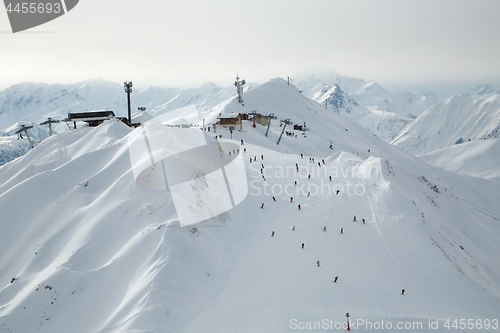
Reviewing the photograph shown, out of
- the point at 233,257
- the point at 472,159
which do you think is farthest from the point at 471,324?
the point at 472,159

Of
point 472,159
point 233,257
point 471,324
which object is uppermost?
point 233,257

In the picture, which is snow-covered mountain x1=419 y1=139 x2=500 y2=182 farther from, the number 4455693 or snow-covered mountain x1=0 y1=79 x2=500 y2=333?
the number 4455693

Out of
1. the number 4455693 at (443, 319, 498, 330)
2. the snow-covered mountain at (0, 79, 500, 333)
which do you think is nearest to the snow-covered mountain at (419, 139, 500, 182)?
the snow-covered mountain at (0, 79, 500, 333)

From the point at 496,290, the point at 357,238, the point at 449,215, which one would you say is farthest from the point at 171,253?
the point at 449,215

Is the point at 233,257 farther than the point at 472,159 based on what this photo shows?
No

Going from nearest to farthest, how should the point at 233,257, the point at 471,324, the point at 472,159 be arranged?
the point at 471,324
the point at 233,257
the point at 472,159

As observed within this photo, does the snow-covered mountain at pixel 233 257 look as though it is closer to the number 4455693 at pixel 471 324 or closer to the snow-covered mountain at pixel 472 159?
the number 4455693 at pixel 471 324

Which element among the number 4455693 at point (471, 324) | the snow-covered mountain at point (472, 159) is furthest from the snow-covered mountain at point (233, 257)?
the snow-covered mountain at point (472, 159)

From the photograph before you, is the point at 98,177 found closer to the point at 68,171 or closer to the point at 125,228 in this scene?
the point at 68,171

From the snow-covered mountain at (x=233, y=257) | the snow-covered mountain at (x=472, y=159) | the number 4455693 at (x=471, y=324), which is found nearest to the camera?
the snow-covered mountain at (x=233, y=257)

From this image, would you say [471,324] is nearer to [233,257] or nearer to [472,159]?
[233,257]
